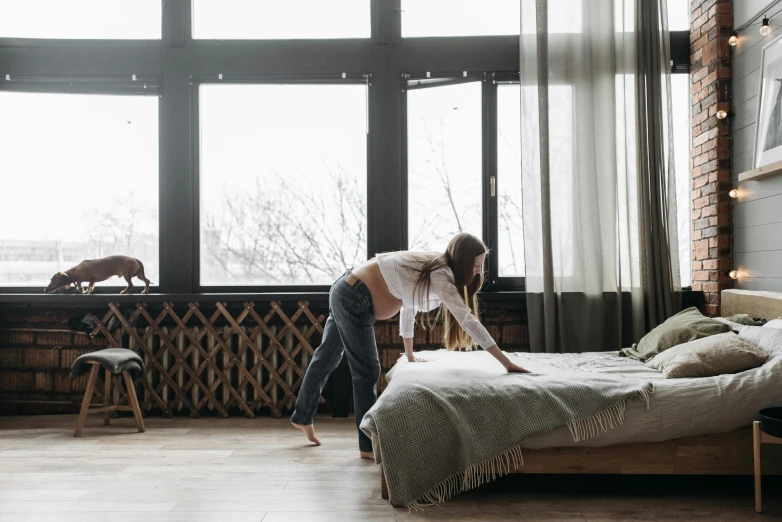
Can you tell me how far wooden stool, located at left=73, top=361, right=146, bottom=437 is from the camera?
3.52 meters

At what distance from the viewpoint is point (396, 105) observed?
13.5ft

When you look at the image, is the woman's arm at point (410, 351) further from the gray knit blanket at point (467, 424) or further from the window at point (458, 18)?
the window at point (458, 18)

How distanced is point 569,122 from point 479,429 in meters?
2.26

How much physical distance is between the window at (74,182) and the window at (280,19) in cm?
63

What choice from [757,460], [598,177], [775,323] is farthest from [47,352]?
[775,323]

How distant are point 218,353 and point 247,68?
182 centimetres

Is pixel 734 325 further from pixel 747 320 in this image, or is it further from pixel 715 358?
pixel 715 358

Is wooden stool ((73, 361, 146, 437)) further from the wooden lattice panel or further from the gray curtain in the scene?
the gray curtain

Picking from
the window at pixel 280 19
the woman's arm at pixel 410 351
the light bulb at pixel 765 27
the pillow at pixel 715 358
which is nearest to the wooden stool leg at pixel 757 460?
the pillow at pixel 715 358

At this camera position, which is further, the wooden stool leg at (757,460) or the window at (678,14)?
the window at (678,14)

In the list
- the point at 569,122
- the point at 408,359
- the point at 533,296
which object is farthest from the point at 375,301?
the point at 569,122

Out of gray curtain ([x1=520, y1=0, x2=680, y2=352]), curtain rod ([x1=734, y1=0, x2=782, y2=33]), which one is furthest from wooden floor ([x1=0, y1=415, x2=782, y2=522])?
curtain rod ([x1=734, y1=0, x2=782, y2=33])

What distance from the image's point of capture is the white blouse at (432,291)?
2.63m

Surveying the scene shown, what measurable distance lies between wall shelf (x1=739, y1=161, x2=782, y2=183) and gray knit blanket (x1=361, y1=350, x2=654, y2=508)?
1.50 m
